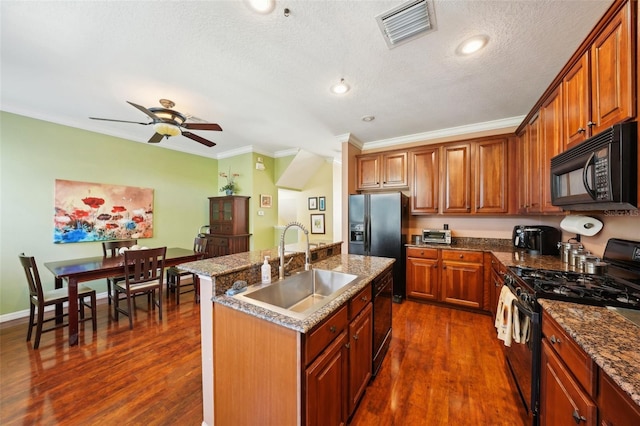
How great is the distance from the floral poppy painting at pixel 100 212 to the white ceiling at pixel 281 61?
3.35 feet

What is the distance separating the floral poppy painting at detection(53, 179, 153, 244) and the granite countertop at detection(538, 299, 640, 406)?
17.3ft

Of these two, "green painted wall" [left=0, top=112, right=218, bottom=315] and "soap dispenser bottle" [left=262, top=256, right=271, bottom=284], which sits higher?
"green painted wall" [left=0, top=112, right=218, bottom=315]

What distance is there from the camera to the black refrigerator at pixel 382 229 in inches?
136

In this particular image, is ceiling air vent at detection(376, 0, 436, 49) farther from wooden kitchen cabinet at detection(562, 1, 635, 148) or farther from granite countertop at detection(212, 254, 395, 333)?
granite countertop at detection(212, 254, 395, 333)

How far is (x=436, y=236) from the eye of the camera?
3.62m

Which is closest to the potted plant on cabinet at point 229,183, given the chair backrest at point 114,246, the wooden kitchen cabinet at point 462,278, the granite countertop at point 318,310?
the chair backrest at point 114,246

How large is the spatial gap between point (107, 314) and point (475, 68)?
514 centimetres

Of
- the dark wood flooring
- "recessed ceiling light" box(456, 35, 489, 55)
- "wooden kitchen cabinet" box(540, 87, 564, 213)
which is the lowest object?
the dark wood flooring

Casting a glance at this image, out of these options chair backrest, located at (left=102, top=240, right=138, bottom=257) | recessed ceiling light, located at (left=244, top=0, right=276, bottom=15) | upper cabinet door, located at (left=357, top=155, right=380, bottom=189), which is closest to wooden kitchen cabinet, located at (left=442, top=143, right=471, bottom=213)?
upper cabinet door, located at (left=357, top=155, right=380, bottom=189)

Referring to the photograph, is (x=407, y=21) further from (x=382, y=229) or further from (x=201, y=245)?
(x=201, y=245)

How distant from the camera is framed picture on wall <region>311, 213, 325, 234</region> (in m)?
6.38

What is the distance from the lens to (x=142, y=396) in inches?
69.1

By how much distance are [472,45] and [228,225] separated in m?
4.50

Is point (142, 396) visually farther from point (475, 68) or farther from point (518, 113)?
point (518, 113)
